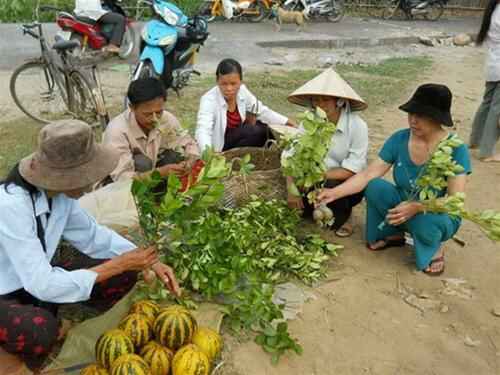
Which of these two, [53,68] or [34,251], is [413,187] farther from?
[53,68]

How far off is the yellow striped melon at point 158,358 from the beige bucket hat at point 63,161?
2.46ft

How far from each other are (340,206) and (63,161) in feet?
6.84

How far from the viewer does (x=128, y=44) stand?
858 cm

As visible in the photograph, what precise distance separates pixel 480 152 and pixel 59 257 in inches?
163

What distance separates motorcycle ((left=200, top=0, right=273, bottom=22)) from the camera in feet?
40.9

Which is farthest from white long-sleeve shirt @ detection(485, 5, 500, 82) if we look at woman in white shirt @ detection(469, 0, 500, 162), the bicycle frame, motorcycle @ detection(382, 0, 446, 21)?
motorcycle @ detection(382, 0, 446, 21)

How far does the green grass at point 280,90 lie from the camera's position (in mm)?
5172

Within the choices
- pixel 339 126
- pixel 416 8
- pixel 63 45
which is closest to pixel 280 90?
pixel 63 45

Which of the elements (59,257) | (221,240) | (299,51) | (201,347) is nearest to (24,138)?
(59,257)

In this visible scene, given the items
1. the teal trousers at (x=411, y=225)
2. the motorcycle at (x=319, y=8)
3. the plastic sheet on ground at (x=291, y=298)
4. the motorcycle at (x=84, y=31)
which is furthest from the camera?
the motorcycle at (x=319, y=8)

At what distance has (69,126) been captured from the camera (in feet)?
6.64

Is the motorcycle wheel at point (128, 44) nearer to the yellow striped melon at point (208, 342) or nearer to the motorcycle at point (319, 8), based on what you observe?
the motorcycle at point (319, 8)

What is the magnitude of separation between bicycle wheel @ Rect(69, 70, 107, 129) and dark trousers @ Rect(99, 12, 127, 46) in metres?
2.29

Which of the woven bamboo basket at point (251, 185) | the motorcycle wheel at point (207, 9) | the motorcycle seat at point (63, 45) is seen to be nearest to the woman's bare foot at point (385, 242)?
the woven bamboo basket at point (251, 185)
